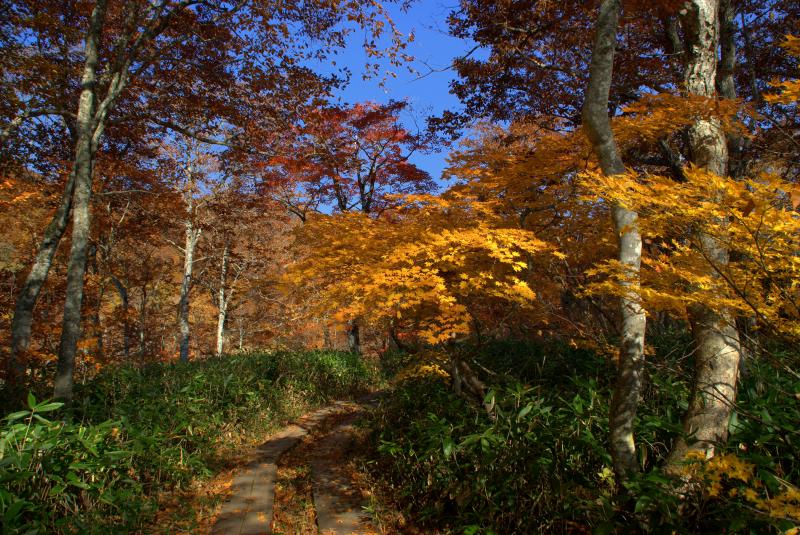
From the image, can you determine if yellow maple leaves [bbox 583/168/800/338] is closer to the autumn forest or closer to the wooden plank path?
the autumn forest

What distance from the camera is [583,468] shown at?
3500mm

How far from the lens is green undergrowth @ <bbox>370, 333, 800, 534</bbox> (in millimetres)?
2418

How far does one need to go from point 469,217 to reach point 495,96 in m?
3.54

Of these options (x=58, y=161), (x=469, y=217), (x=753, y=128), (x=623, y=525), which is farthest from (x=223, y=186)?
(x=753, y=128)

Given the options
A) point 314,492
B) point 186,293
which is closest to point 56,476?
point 314,492

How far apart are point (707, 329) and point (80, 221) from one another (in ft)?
22.3

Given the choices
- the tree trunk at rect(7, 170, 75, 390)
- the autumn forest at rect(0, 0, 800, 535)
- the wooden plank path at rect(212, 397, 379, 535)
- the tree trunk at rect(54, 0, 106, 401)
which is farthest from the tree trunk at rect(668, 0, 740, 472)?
the tree trunk at rect(7, 170, 75, 390)

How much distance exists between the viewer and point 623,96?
7.20 meters

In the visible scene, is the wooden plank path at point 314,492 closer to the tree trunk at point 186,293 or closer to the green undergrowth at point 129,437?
the green undergrowth at point 129,437

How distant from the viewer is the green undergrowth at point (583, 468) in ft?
7.93

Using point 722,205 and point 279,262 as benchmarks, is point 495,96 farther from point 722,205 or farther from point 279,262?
point 279,262

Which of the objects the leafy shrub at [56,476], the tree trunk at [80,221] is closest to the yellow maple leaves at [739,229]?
the leafy shrub at [56,476]

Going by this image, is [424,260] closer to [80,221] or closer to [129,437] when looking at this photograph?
[129,437]

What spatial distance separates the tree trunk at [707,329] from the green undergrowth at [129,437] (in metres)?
4.68
